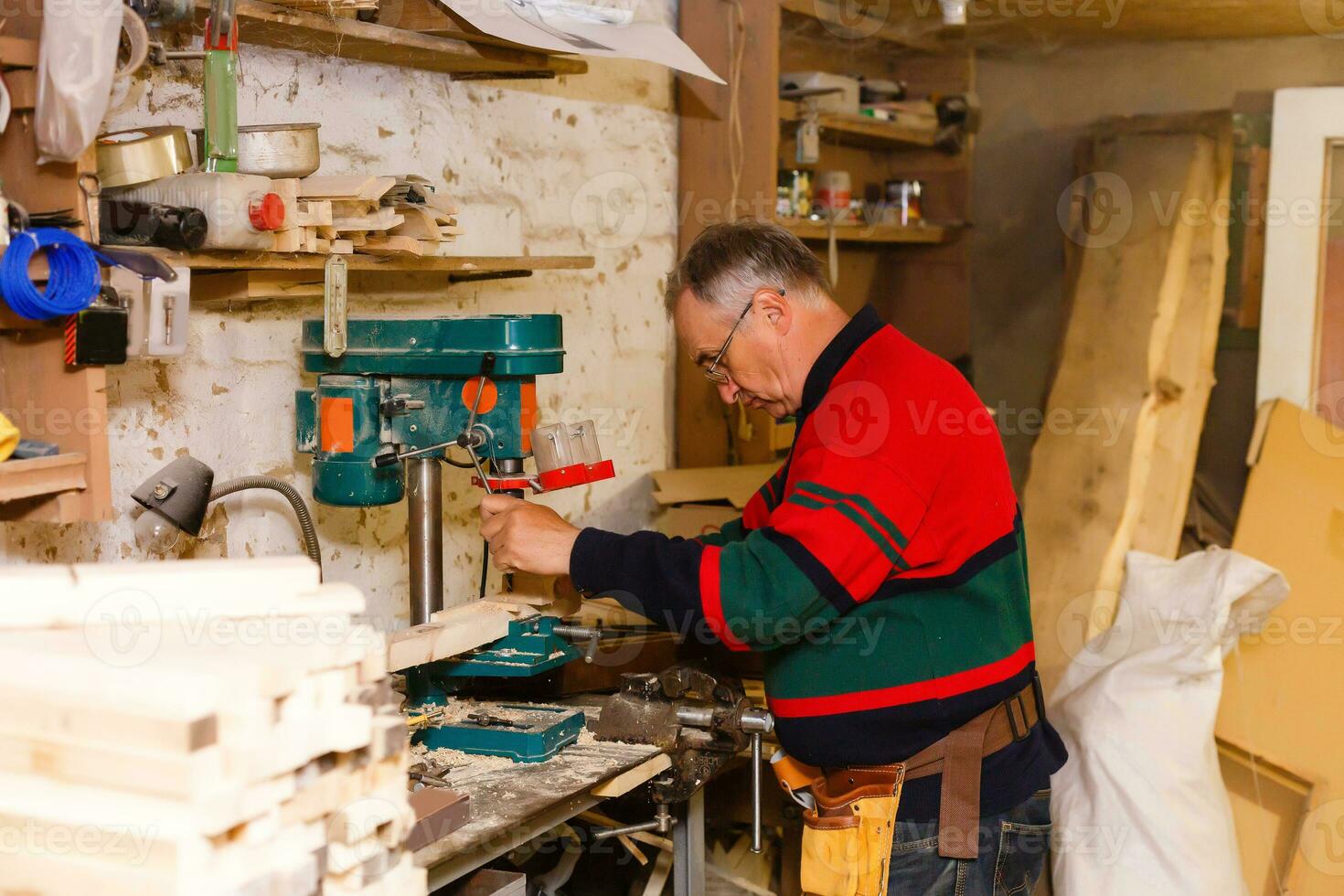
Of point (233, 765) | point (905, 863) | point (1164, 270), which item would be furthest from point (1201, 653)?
point (233, 765)

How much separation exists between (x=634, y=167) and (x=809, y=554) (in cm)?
161

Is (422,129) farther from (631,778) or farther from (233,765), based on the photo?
(233,765)

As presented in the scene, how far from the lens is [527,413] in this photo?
6.58 ft

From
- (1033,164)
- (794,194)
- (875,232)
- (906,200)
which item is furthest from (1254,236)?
(794,194)

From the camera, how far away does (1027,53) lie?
13.6ft

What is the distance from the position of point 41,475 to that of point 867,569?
1.05 meters

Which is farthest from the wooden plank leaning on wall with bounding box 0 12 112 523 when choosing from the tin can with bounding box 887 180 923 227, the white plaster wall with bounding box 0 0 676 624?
the tin can with bounding box 887 180 923 227

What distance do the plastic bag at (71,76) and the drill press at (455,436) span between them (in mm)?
638

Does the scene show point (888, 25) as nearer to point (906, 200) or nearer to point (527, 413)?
point (906, 200)

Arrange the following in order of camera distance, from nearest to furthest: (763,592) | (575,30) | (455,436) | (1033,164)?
1. (763,592)
2. (455,436)
3. (575,30)
4. (1033,164)

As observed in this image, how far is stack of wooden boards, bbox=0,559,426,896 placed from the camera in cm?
105

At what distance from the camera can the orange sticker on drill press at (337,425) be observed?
2.02m

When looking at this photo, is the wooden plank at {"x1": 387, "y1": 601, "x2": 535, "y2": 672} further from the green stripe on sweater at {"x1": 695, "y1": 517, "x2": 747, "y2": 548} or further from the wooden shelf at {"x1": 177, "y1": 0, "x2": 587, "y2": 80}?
the wooden shelf at {"x1": 177, "y1": 0, "x2": 587, "y2": 80}

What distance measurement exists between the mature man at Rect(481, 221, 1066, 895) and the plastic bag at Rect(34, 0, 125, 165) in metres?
0.81
